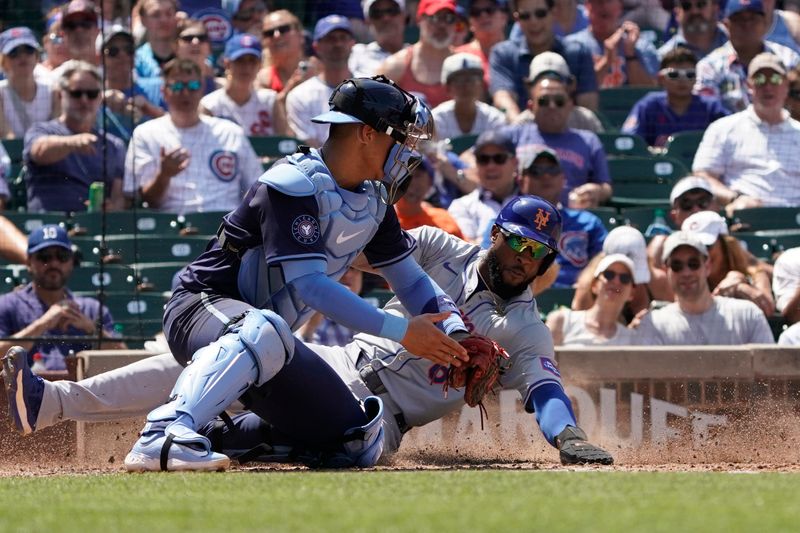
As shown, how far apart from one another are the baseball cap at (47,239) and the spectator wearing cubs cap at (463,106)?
287 centimetres

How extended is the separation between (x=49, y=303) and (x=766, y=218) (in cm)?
454

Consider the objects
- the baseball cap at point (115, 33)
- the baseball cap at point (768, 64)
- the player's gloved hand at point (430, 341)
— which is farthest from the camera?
the baseball cap at point (115, 33)

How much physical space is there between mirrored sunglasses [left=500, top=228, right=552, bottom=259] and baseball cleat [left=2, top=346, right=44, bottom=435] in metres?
1.93

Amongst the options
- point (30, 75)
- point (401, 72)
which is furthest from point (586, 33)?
point (30, 75)

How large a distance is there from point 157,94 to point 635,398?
482 centimetres

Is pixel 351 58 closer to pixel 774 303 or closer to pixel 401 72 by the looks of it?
pixel 401 72

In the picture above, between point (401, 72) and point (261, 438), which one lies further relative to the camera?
point (401, 72)

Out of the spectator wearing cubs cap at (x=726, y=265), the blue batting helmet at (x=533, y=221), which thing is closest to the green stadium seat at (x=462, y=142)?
the spectator wearing cubs cap at (x=726, y=265)

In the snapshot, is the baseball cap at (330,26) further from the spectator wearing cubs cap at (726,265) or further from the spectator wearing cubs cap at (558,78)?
the spectator wearing cubs cap at (726,265)

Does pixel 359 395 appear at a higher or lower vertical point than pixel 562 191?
lower

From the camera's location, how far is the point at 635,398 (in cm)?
637

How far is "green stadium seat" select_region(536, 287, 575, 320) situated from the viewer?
7922 millimetres

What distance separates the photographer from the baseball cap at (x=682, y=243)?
7270mm

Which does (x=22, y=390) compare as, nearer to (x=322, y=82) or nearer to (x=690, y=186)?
(x=690, y=186)
